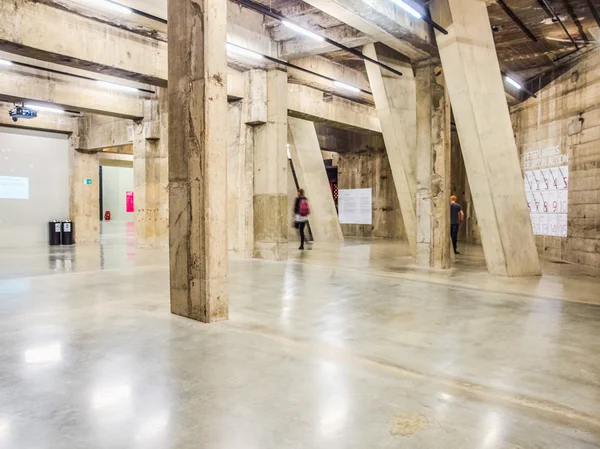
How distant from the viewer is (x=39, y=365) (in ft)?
11.5

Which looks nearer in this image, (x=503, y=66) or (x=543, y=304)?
(x=543, y=304)

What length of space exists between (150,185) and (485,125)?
10239mm

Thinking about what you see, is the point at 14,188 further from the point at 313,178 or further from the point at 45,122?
the point at 313,178

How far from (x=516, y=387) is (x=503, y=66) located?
12029 mm

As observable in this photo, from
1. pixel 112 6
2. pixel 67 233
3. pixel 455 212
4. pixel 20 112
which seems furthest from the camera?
pixel 67 233

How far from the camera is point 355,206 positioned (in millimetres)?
21609

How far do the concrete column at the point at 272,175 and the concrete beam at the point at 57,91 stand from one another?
5235 millimetres

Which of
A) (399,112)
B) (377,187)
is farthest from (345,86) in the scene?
(377,187)

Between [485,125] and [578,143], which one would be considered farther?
[578,143]

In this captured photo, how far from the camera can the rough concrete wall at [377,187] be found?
20047 mm

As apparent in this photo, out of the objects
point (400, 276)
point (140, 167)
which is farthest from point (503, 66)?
point (140, 167)

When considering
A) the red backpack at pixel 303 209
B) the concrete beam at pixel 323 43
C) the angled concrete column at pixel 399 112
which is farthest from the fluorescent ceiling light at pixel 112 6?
the red backpack at pixel 303 209

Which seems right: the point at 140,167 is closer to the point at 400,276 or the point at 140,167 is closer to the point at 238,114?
the point at 238,114

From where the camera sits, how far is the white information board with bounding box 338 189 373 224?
2094 cm
